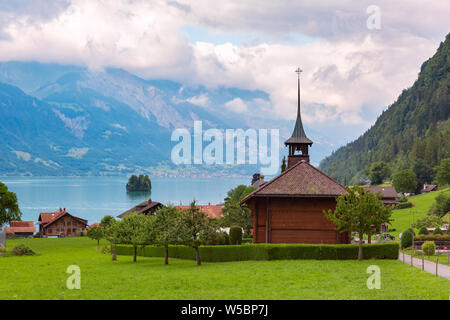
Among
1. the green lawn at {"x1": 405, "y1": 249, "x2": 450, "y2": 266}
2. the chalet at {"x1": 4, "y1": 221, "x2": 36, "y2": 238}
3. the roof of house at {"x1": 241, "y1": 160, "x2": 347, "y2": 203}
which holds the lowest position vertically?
the chalet at {"x1": 4, "y1": 221, "x2": 36, "y2": 238}

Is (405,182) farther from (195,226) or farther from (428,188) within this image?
(195,226)

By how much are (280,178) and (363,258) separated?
9.68 meters

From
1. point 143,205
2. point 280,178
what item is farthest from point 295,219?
point 143,205

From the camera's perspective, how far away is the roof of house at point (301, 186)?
1772 inches

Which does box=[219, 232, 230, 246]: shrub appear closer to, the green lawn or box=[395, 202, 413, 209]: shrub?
the green lawn

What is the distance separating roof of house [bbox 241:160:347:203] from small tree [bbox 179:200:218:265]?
5196 mm

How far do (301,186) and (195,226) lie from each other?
32.9ft

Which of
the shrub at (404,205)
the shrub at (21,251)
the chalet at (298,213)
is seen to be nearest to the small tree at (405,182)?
the shrub at (404,205)

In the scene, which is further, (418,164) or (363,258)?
(418,164)

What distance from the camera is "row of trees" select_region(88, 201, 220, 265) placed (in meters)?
41.2

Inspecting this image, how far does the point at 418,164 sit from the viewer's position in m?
180

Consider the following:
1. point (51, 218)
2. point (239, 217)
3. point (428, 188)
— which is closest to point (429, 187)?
point (428, 188)

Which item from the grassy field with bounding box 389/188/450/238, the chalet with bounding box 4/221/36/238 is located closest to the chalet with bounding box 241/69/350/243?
the grassy field with bounding box 389/188/450/238
